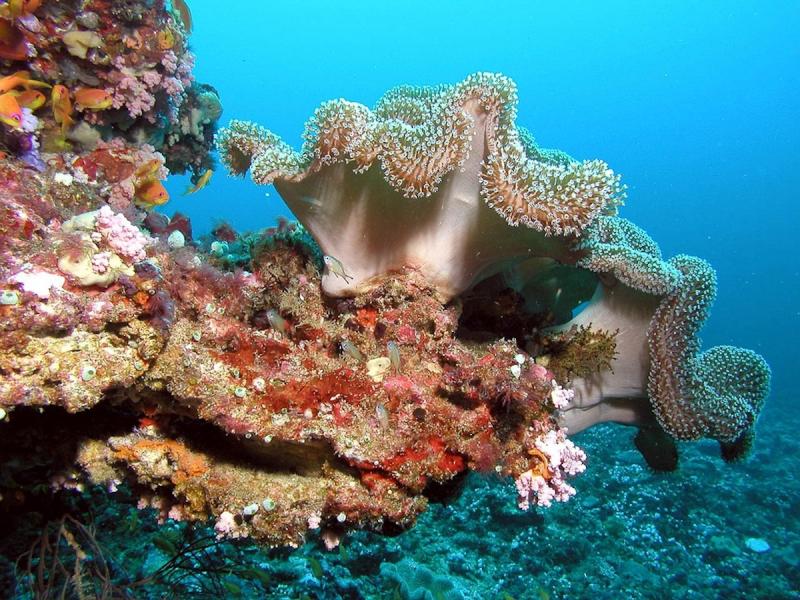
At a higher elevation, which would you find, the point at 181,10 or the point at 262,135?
the point at 181,10

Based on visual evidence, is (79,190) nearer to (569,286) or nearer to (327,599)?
(569,286)

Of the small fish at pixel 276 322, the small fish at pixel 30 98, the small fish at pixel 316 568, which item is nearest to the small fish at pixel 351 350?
the small fish at pixel 276 322

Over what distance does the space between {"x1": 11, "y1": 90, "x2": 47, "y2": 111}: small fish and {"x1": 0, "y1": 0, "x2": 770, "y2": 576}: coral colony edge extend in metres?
0.02

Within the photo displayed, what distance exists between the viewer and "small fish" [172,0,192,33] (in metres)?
5.03

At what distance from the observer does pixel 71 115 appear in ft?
13.6

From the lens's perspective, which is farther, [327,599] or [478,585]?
[478,585]

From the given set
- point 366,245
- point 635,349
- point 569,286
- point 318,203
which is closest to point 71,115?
point 318,203

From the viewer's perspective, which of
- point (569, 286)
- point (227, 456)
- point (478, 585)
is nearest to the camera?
point (227, 456)

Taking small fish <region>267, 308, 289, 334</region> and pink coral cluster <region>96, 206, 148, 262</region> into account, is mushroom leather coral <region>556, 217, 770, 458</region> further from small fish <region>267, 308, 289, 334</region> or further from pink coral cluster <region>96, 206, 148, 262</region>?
pink coral cluster <region>96, 206, 148, 262</region>

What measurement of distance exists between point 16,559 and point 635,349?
482cm

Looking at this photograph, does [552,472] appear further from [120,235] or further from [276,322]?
[120,235]

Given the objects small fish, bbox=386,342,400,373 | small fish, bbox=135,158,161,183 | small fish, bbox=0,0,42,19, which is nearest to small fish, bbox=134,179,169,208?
small fish, bbox=135,158,161,183

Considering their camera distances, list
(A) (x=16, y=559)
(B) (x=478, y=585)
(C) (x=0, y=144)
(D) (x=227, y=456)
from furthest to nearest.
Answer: (B) (x=478, y=585) → (A) (x=16, y=559) → (C) (x=0, y=144) → (D) (x=227, y=456)

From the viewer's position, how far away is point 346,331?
300 centimetres
